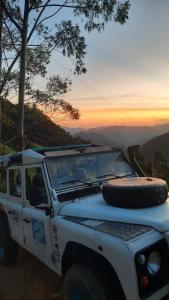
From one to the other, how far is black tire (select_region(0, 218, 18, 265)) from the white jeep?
0.02 m

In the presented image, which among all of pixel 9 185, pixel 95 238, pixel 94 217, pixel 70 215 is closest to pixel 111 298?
pixel 95 238

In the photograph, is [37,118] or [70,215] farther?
[37,118]

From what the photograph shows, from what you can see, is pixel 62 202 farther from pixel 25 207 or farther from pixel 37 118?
pixel 37 118

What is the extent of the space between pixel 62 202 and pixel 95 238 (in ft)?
3.64

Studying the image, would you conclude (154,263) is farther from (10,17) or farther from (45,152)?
(10,17)

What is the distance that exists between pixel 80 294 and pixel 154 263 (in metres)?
0.97

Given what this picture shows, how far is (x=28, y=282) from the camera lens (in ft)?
18.6

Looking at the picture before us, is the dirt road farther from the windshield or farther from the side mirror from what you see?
the windshield

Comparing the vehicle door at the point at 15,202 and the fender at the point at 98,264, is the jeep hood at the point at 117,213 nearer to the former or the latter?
the fender at the point at 98,264

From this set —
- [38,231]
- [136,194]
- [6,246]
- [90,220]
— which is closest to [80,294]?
[90,220]

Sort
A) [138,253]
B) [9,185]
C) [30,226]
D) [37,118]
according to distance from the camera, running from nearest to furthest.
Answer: [138,253]
[30,226]
[9,185]
[37,118]

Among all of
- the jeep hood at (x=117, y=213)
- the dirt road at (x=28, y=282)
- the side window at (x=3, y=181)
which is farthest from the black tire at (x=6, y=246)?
the jeep hood at (x=117, y=213)

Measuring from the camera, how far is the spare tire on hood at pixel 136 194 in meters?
3.95

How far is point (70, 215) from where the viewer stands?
4.25m
